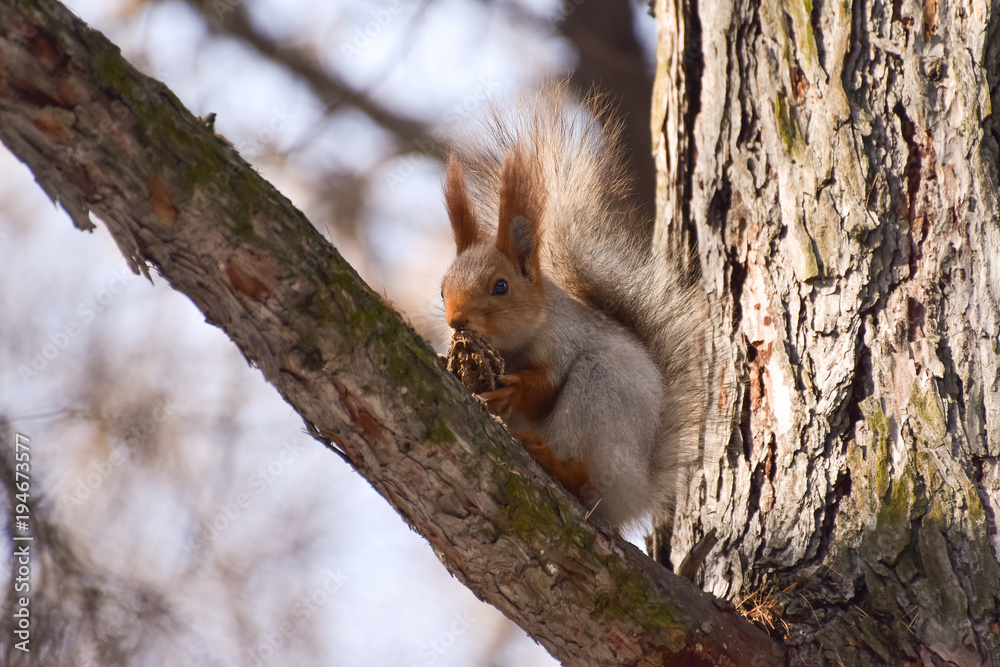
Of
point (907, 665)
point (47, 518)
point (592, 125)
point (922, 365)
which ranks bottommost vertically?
point (47, 518)

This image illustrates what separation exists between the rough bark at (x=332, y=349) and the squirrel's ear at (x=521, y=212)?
2.59 feet

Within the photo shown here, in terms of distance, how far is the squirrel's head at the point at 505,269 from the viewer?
7.12 feet

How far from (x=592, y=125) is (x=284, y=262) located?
153cm

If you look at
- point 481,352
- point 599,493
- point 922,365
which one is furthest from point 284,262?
point 922,365

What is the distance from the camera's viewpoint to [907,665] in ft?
5.54

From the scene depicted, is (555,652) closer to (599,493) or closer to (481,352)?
(599,493)

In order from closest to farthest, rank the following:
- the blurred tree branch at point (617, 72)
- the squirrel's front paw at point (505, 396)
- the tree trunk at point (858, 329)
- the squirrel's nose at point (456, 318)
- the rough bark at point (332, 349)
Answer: the rough bark at point (332, 349), the tree trunk at point (858, 329), the squirrel's front paw at point (505, 396), the squirrel's nose at point (456, 318), the blurred tree branch at point (617, 72)

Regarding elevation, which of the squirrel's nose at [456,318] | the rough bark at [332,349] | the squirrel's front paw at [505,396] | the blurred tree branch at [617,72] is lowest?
the rough bark at [332,349]

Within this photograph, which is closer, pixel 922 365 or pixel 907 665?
pixel 907 665

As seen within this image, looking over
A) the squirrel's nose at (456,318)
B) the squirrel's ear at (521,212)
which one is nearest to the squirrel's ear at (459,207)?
the squirrel's ear at (521,212)

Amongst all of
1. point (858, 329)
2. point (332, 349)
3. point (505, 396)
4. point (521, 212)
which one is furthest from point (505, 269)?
point (332, 349)

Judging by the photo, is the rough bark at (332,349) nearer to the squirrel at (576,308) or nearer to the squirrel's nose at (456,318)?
the squirrel at (576,308)

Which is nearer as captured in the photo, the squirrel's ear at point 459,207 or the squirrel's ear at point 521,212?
the squirrel's ear at point 521,212

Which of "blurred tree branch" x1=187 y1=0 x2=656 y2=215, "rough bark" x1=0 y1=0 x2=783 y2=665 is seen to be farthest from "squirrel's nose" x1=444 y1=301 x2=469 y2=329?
"blurred tree branch" x1=187 y1=0 x2=656 y2=215
